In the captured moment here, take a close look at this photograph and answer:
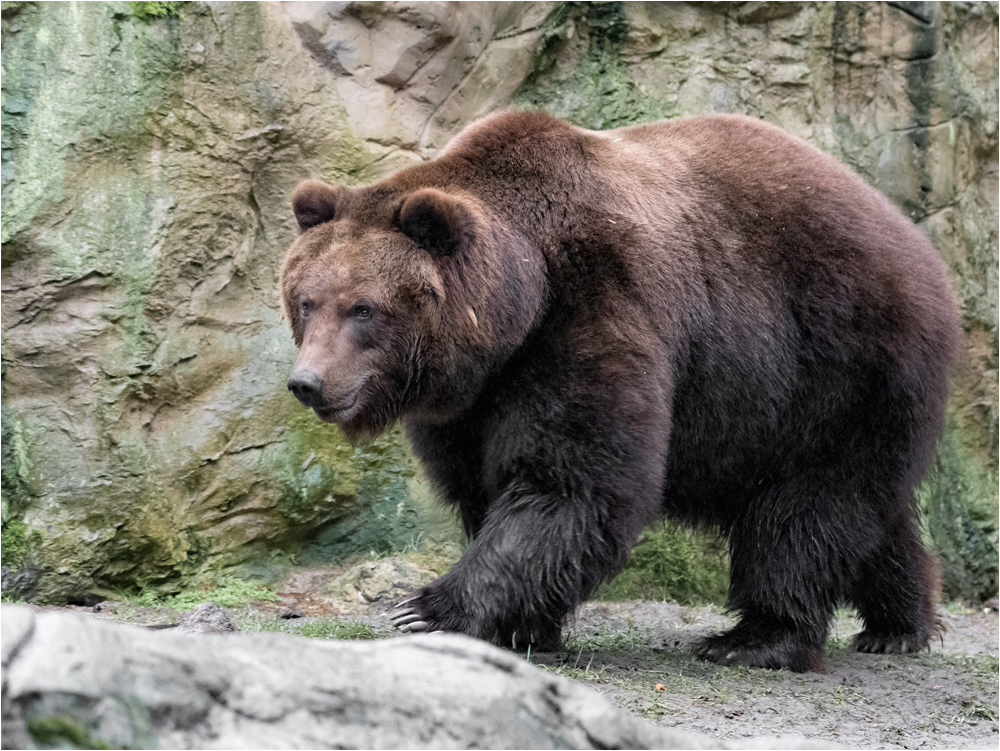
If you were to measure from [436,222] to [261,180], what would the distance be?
3316mm

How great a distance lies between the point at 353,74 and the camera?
789 cm

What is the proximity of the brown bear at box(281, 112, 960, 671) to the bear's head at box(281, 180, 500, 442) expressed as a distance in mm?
11

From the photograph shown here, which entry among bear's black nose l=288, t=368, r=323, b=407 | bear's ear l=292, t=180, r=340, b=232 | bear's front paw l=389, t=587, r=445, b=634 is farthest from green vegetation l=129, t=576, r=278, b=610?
bear's ear l=292, t=180, r=340, b=232

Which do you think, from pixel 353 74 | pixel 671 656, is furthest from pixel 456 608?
pixel 353 74

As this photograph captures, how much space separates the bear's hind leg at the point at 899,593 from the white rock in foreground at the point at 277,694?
13.6 feet

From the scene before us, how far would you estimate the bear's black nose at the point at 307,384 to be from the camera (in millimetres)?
4543

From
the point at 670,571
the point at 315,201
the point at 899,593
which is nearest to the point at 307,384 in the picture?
the point at 315,201

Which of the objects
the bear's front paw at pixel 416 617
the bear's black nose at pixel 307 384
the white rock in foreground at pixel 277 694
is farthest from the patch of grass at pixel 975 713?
the bear's black nose at pixel 307 384

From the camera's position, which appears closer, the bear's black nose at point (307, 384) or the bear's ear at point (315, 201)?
the bear's black nose at point (307, 384)

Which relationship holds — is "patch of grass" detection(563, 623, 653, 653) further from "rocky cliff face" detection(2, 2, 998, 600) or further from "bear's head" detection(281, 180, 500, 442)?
"rocky cliff face" detection(2, 2, 998, 600)

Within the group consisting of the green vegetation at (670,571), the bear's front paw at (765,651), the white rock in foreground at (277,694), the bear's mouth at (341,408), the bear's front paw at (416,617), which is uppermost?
the white rock in foreground at (277,694)

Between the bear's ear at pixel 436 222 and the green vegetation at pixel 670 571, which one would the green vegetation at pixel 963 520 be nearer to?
the green vegetation at pixel 670 571

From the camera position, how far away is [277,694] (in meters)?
2.27

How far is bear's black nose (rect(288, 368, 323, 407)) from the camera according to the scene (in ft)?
14.9
